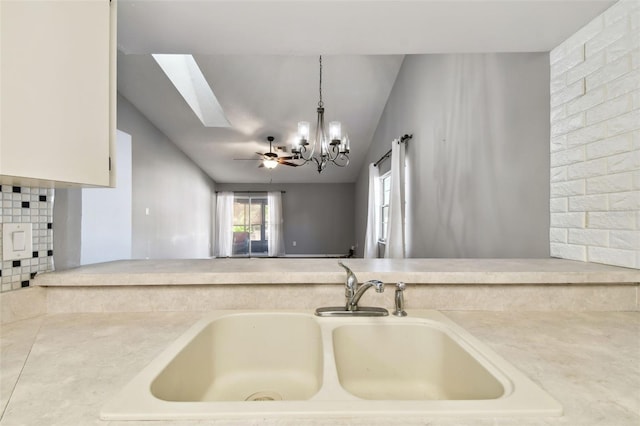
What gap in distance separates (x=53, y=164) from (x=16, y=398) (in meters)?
0.57

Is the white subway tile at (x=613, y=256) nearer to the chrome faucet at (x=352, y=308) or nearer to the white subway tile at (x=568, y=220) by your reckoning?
the white subway tile at (x=568, y=220)

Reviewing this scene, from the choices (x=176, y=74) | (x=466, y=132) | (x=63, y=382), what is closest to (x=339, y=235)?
(x=176, y=74)

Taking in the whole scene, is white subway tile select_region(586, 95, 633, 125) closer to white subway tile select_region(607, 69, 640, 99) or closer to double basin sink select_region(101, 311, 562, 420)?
white subway tile select_region(607, 69, 640, 99)

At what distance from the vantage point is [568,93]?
123 centimetres

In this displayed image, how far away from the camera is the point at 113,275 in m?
0.97

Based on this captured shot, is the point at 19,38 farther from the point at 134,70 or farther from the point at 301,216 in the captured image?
the point at 301,216

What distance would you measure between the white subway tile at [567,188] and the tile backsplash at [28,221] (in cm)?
207

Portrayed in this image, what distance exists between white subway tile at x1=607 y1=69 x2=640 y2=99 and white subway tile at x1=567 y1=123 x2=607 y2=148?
0.11 metres

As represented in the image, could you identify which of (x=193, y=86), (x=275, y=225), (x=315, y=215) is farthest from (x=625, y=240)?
(x=275, y=225)

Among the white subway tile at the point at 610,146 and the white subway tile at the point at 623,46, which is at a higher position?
the white subway tile at the point at 623,46

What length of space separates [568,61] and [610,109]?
1.05 ft

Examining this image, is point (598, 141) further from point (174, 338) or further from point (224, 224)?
point (224, 224)

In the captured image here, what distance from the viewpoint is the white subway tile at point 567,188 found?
117 cm

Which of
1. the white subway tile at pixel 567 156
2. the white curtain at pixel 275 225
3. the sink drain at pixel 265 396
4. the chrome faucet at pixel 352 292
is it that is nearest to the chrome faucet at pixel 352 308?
the chrome faucet at pixel 352 292
